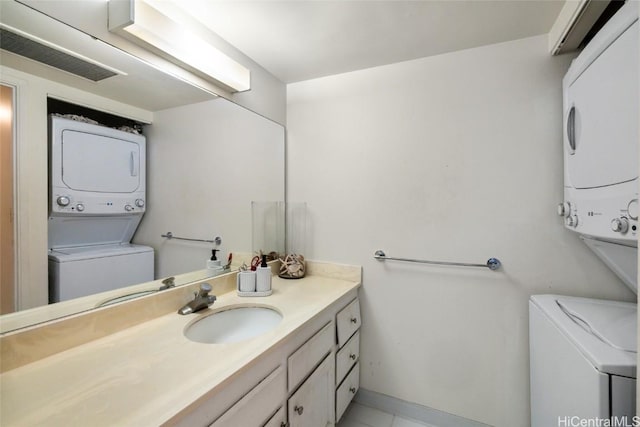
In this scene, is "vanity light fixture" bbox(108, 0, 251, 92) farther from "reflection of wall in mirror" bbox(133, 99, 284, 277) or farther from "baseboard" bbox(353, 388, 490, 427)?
"baseboard" bbox(353, 388, 490, 427)

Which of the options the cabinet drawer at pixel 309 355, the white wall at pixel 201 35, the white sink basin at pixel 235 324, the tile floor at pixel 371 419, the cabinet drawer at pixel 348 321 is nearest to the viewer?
the white wall at pixel 201 35

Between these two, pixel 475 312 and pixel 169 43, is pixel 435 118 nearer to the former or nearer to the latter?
pixel 475 312

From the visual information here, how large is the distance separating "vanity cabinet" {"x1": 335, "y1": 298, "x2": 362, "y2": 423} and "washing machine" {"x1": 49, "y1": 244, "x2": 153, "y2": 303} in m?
0.99

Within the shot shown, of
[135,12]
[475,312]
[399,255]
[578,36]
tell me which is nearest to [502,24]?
[578,36]

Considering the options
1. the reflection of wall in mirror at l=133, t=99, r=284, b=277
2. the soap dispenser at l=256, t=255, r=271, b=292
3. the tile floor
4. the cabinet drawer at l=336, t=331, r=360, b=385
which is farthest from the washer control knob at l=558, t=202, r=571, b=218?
the reflection of wall in mirror at l=133, t=99, r=284, b=277

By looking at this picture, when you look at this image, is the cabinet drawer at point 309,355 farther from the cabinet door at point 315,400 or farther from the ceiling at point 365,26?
the ceiling at point 365,26

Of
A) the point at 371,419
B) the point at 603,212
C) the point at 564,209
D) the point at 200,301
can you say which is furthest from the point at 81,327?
the point at 564,209

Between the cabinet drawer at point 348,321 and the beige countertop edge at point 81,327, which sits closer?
the beige countertop edge at point 81,327

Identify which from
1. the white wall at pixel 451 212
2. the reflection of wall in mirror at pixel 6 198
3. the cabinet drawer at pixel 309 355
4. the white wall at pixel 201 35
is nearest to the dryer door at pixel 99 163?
the reflection of wall in mirror at pixel 6 198

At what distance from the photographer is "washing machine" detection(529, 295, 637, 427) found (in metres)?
0.76

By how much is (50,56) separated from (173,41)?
0.44 m

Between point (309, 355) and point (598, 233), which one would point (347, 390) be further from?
point (598, 233)

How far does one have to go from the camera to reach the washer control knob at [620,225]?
2.71ft

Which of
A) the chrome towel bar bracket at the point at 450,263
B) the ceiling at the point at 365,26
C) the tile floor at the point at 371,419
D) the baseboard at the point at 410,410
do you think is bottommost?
the tile floor at the point at 371,419
